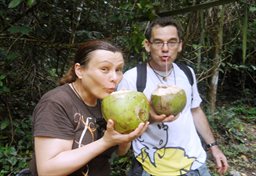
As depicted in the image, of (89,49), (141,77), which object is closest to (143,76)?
(141,77)

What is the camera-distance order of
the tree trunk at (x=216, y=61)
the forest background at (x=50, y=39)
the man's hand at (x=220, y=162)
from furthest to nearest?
the tree trunk at (x=216, y=61) < the forest background at (x=50, y=39) < the man's hand at (x=220, y=162)

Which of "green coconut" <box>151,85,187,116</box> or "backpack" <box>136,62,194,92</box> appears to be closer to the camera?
"green coconut" <box>151,85,187,116</box>

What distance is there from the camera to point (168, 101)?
1.72 meters

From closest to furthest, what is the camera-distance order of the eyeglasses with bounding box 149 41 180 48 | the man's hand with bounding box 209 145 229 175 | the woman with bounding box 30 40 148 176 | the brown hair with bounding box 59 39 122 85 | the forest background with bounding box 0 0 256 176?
1. the woman with bounding box 30 40 148 176
2. the brown hair with bounding box 59 39 122 85
3. the eyeglasses with bounding box 149 41 180 48
4. the man's hand with bounding box 209 145 229 175
5. the forest background with bounding box 0 0 256 176

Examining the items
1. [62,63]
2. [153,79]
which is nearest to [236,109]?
[62,63]

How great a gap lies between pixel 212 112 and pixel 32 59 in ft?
9.73

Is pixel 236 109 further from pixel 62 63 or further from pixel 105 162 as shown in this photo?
pixel 105 162

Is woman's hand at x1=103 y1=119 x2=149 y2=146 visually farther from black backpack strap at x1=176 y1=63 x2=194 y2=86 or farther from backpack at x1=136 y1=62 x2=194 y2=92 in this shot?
black backpack strap at x1=176 y1=63 x2=194 y2=86

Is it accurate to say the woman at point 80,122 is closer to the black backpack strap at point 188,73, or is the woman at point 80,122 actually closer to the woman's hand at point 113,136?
the woman's hand at point 113,136

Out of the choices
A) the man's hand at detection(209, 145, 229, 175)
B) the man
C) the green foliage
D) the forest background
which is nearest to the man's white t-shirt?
the man

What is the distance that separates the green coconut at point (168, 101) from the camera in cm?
173

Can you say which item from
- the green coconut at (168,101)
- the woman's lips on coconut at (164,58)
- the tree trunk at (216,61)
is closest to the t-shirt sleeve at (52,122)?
the green coconut at (168,101)

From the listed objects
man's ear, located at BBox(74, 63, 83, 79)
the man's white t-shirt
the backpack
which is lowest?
the man's white t-shirt

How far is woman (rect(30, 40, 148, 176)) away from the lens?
4.38ft
